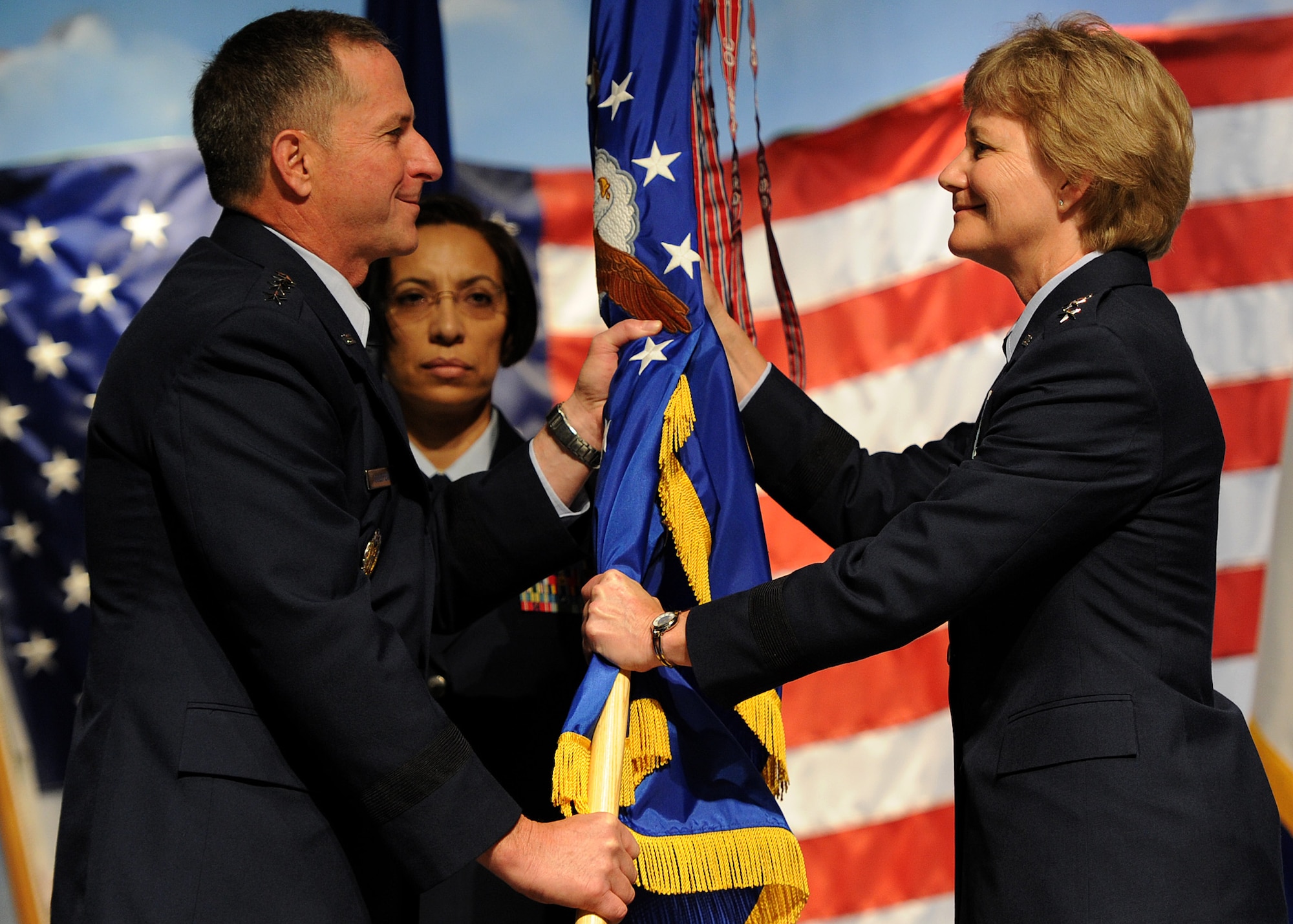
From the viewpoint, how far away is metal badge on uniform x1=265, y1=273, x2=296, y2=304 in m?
1.69

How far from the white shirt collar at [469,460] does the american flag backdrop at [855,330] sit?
0.66 m

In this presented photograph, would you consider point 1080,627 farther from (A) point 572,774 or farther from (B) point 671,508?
(A) point 572,774

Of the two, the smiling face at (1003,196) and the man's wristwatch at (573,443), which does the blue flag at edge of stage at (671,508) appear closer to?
the man's wristwatch at (573,443)

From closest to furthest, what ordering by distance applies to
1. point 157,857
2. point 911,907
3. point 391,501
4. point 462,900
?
point 157,857 → point 391,501 → point 462,900 → point 911,907

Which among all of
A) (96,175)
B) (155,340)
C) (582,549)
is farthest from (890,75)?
(155,340)

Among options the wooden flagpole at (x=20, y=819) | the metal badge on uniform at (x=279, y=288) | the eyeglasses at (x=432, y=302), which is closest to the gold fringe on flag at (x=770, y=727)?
the metal badge on uniform at (x=279, y=288)


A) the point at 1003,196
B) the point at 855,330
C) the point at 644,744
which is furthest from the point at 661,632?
the point at 855,330

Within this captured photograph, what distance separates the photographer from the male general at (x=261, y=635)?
1.57 meters

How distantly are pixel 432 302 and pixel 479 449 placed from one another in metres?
0.37

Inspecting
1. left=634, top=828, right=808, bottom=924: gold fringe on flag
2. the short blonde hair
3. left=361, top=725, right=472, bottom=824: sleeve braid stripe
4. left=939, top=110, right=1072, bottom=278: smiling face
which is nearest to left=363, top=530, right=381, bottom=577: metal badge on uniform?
left=361, top=725, right=472, bottom=824: sleeve braid stripe

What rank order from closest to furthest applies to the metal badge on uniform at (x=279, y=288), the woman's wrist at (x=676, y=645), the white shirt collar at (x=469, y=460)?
1. the metal badge on uniform at (x=279, y=288)
2. the woman's wrist at (x=676, y=645)
3. the white shirt collar at (x=469, y=460)

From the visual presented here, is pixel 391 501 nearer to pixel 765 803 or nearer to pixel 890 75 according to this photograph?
pixel 765 803

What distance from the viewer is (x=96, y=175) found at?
3.13 meters

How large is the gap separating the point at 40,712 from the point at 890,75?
292cm
